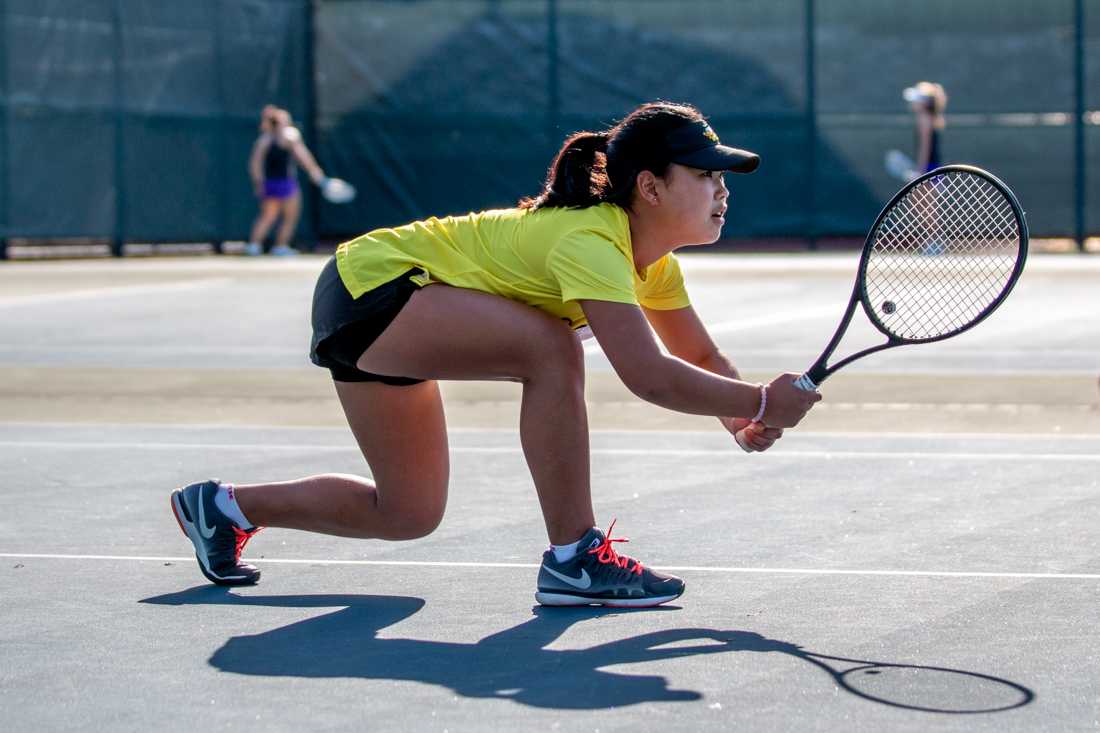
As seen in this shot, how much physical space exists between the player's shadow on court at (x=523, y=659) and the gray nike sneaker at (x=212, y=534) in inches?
16.9

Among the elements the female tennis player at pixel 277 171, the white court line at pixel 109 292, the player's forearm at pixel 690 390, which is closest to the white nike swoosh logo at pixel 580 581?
the player's forearm at pixel 690 390

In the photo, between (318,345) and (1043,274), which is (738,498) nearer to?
(318,345)

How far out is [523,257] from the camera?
4723 mm

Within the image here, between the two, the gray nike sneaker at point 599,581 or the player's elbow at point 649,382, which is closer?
the player's elbow at point 649,382

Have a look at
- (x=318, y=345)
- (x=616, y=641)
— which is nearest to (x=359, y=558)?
(x=318, y=345)

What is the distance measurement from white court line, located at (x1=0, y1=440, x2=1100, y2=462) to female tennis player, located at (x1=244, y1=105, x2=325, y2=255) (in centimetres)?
1211

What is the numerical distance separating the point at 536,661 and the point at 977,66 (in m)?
17.4

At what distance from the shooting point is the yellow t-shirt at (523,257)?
453 cm

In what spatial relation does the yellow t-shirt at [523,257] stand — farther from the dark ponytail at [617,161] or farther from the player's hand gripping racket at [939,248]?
the player's hand gripping racket at [939,248]

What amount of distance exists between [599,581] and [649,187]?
940mm

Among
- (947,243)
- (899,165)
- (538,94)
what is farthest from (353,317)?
(538,94)

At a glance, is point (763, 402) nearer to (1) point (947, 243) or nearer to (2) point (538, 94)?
(1) point (947, 243)

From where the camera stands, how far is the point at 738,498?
648 centimetres

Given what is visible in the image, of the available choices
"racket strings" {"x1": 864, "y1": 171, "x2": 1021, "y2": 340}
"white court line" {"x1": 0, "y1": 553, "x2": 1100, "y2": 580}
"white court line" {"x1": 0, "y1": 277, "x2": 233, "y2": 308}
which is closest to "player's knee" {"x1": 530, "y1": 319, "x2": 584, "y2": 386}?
"white court line" {"x1": 0, "y1": 553, "x2": 1100, "y2": 580}
